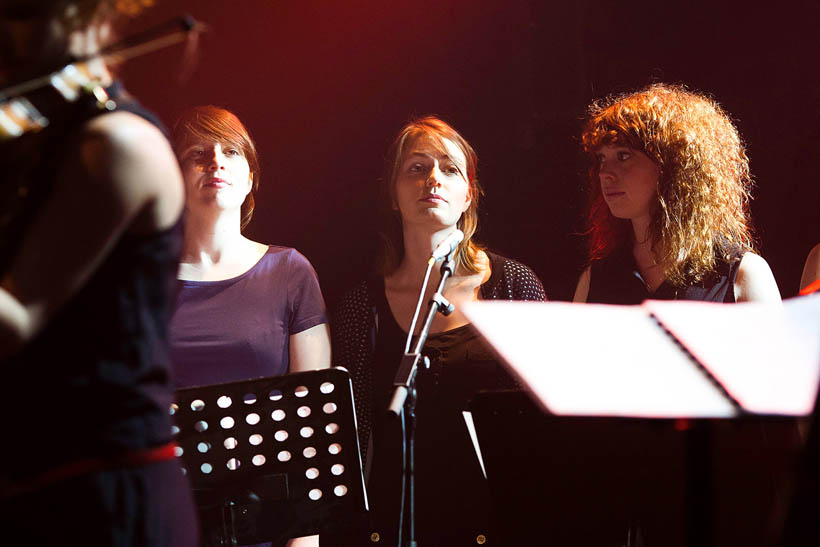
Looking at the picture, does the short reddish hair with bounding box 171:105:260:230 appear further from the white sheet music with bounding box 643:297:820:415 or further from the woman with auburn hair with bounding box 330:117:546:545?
the white sheet music with bounding box 643:297:820:415

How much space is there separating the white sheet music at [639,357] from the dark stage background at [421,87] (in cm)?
224

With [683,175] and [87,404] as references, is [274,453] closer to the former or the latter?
[87,404]

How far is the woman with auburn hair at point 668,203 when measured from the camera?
2.84 meters

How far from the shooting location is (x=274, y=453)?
6.79 feet

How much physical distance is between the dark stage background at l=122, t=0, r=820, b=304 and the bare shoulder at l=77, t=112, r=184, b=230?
2471mm

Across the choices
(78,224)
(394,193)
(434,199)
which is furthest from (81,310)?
(394,193)

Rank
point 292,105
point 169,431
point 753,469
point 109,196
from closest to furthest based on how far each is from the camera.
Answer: point 109,196, point 169,431, point 753,469, point 292,105

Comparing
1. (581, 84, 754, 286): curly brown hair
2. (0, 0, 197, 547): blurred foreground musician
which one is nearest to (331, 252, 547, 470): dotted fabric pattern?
(581, 84, 754, 286): curly brown hair

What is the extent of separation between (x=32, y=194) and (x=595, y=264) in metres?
2.35

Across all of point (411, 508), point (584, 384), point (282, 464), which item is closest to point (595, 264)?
point (411, 508)

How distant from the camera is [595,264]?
3125 millimetres

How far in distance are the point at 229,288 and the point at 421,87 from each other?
4.75ft

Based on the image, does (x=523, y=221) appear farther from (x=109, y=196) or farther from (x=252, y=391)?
Answer: (x=109, y=196)

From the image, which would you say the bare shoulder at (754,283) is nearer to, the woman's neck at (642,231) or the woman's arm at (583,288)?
the woman's neck at (642,231)
